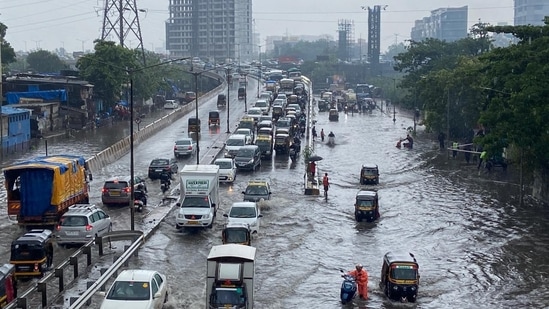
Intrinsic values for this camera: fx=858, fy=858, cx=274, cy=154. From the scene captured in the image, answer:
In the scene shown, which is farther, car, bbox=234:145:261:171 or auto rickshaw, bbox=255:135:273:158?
auto rickshaw, bbox=255:135:273:158

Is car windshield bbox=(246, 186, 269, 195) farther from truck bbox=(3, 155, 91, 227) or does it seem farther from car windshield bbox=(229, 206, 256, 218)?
truck bbox=(3, 155, 91, 227)

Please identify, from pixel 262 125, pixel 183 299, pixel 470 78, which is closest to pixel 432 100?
pixel 470 78

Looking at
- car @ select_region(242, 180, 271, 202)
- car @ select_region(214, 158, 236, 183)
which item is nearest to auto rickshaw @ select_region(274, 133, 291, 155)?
car @ select_region(214, 158, 236, 183)

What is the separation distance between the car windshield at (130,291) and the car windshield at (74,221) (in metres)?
9.19

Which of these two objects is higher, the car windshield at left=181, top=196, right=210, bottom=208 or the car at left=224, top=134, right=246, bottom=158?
the car at left=224, top=134, right=246, bottom=158

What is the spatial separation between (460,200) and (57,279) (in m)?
27.1

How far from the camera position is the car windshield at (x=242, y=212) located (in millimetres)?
37000

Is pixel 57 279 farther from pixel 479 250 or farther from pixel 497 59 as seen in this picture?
pixel 497 59

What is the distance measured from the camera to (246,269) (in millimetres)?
24609

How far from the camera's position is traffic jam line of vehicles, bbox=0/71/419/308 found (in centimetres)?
2436

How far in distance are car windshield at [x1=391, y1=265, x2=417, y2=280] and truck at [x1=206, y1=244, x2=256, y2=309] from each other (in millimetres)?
5397

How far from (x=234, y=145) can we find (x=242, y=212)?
24282mm

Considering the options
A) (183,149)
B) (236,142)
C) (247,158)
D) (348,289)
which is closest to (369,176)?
(247,158)

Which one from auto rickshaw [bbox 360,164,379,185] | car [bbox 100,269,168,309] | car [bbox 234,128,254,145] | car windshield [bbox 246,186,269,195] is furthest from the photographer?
car [bbox 234,128,254,145]
